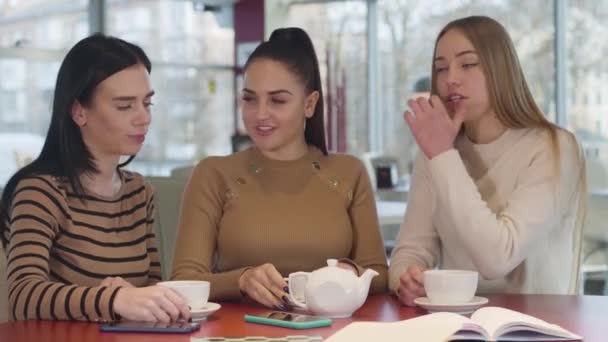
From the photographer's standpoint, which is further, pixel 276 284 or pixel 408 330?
pixel 276 284

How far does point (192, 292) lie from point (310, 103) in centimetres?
75

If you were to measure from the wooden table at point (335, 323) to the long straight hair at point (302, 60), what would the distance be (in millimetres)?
544

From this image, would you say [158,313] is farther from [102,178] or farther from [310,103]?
[310,103]

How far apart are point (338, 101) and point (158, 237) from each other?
6.88m

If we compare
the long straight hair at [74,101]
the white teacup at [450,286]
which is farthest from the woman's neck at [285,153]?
the white teacup at [450,286]

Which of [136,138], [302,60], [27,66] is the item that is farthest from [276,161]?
[27,66]

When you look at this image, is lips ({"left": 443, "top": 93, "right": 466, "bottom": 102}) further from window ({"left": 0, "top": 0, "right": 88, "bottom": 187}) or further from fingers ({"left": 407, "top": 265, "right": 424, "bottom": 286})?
window ({"left": 0, "top": 0, "right": 88, "bottom": 187})

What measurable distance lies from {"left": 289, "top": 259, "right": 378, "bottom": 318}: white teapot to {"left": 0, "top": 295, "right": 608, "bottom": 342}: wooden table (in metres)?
0.03

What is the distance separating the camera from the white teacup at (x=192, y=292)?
158 cm

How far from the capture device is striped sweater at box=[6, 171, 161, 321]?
1.64m

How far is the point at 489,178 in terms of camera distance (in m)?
2.09

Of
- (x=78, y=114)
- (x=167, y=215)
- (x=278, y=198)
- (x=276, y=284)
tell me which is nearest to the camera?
(x=276, y=284)

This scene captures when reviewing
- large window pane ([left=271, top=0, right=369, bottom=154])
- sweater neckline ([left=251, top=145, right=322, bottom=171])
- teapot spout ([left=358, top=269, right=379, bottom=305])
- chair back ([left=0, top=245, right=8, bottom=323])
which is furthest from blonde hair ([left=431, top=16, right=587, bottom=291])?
large window pane ([left=271, top=0, right=369, bottom=154])

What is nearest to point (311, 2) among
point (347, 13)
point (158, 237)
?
point (347, 13)
